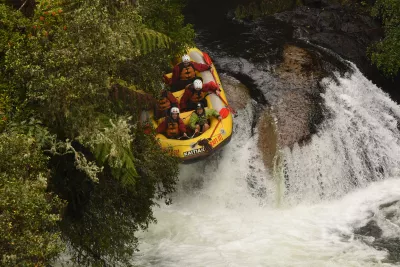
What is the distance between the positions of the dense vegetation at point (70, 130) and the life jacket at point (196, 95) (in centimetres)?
333

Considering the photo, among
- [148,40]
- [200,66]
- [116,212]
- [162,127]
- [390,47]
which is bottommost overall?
[116,212]

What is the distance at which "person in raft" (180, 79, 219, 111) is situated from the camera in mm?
12773

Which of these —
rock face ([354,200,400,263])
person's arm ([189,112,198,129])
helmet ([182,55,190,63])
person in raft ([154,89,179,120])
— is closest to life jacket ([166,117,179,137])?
person in raft ([154,89,179,120])

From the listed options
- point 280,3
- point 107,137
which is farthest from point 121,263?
point 280,3

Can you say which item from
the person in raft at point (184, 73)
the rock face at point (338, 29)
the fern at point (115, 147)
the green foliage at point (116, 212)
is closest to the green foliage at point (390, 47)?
the rock face at point (338, 29)

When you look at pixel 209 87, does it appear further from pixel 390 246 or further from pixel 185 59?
pixel 390 246

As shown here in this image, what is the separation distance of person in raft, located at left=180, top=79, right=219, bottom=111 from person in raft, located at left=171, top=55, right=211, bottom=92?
0.62 m

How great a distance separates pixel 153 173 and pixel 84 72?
238 cm

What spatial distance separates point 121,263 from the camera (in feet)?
32.2

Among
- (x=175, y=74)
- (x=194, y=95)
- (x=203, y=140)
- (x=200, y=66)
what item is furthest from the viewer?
(x=200, y=66)

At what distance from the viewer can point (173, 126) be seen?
38.5 feet

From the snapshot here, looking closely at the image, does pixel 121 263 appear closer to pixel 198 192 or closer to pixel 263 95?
pixel 198 192

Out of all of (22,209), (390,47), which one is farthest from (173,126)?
(390,47)

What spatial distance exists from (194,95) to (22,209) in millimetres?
6785
